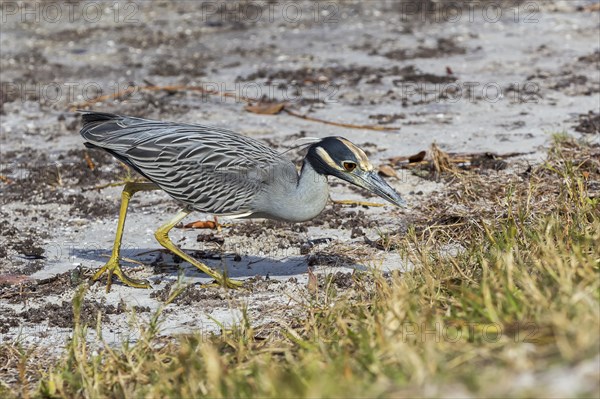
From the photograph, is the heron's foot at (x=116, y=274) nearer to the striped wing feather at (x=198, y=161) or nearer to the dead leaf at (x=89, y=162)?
the striped wing feather at (x=198, y=161)

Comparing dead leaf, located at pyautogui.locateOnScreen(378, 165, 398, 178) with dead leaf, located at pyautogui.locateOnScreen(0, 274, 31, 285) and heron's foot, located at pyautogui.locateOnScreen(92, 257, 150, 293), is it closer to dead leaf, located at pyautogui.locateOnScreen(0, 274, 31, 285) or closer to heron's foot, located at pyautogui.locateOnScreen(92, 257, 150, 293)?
heron's foot, located at pyautogui.locateOnScreen(92, 257, 150, 293)

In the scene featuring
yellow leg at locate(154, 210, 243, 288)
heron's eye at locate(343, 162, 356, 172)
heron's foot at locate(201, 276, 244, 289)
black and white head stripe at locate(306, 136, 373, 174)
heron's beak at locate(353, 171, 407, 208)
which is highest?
black and white head stripe at locate(306, 136, 373, 174)

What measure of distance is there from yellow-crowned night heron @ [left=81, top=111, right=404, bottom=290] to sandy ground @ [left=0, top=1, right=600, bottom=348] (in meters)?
0.42

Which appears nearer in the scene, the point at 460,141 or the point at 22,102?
the point at 460,141

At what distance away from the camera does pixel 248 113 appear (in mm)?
9617

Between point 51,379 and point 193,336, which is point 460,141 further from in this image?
point 51,379

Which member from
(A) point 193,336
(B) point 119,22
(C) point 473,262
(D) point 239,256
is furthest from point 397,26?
(A) point 193,336

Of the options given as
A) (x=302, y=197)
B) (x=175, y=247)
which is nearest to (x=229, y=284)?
(x=175, y=247)

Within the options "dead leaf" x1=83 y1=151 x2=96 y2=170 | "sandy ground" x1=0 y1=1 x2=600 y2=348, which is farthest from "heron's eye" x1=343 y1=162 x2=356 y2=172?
"dead leaf" x1=83 y1=151 x2=96 y2=170

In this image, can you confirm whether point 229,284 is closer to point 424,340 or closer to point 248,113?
point 424,340

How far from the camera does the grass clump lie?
3479 mm

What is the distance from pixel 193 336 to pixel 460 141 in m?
4.48

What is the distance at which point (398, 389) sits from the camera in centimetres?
342

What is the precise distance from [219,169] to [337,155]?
817mm
